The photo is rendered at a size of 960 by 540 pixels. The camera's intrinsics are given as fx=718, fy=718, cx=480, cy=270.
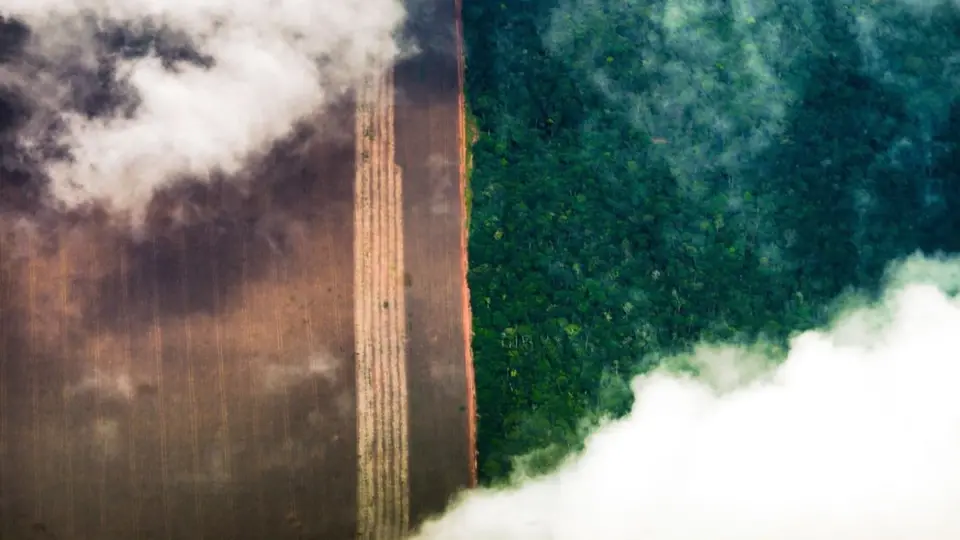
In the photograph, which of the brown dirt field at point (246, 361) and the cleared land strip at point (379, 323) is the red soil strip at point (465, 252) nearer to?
the brown dirt field at point (246, 361)

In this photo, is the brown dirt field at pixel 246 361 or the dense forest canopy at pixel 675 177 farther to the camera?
the dense forest canopy at pixel 675 177

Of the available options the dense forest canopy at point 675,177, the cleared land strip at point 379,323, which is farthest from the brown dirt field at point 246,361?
the dense forest canopy at point 675,177

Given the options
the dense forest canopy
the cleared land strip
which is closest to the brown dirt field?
the cleared land strip

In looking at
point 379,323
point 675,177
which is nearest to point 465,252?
point 379,323

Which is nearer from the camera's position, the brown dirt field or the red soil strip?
the brown dirt field

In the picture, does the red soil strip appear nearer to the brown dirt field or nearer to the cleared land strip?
the brown dirt field

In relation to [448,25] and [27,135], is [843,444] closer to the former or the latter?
[448,25]
